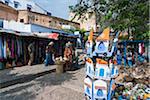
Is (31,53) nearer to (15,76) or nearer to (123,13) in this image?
(15,76)

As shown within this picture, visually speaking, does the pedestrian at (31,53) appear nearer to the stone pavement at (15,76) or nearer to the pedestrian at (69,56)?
the stone pavement at (15,76)

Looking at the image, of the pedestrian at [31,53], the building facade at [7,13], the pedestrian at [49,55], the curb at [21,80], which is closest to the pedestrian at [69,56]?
the curb at [21,80]

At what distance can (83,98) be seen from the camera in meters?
8.30

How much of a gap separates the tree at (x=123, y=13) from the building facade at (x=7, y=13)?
19370 millimetres

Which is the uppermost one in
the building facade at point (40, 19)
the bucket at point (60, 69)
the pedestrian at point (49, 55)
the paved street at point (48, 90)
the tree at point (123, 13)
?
the building facade at point (40, 19)

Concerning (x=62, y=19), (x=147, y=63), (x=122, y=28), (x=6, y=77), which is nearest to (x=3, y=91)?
(x=6, y=77)

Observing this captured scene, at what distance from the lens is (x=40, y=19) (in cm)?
3472

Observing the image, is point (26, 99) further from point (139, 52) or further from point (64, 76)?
point (139, 52)

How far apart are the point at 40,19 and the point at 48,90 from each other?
26.4m

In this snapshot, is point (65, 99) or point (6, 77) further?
point (6, 77)

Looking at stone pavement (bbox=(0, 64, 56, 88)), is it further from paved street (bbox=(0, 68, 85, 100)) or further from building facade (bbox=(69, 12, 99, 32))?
building facade (bbox=(69, 12, 99, 32))

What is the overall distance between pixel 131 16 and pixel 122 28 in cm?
66

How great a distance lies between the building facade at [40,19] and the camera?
32.0 meters

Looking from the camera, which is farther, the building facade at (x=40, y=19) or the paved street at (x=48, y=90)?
the building facade at (x=40, y=19)
